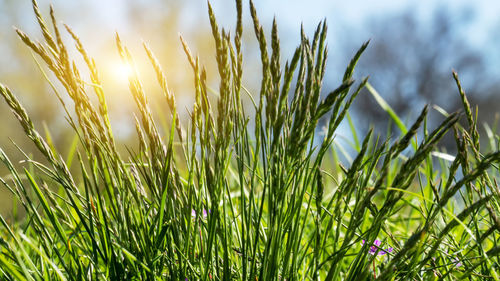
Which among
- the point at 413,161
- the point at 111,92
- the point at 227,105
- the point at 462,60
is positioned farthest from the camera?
the point at 462,60

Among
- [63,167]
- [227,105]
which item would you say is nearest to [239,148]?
[227,105]

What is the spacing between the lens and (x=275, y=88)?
783mm

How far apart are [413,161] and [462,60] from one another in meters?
19.4

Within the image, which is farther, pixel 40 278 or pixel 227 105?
pixel 40 278

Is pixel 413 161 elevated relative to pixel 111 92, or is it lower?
lower

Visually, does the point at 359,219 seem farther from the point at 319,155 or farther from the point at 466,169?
the point at 466,169

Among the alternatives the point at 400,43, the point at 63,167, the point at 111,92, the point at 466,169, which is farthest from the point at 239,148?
the point at 400,43

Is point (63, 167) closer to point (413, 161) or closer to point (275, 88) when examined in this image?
point (275, 88)

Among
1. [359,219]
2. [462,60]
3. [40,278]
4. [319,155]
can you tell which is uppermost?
[462,60]

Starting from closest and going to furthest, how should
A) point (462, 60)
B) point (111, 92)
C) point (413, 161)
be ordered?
point (413, 161), point (111, 92), point (462, 60)

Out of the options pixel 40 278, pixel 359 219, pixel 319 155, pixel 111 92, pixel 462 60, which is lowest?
pixel 40 278

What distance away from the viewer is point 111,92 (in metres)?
15.9

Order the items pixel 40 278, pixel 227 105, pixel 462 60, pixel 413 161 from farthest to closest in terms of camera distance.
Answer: pixel 462 60
pixel 40 278
pixel 227 105
pixel 413 161

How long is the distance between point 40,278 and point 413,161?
31.2 inches
